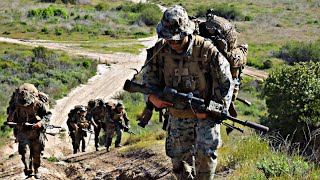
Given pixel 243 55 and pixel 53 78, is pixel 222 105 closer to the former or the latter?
pixel 243 55

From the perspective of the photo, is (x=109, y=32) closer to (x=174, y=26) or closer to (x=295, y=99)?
(x=295, y=99)

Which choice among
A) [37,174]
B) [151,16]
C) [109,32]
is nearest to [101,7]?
[151,16]

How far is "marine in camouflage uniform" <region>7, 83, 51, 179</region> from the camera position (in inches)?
322

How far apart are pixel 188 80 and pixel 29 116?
13.1ft

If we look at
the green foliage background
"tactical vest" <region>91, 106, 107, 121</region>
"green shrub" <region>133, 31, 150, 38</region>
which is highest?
"tactical vest" <region>91, 106, 107, 121</region>

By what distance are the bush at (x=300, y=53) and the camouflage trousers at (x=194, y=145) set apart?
31165 mm

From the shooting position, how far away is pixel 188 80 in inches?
215

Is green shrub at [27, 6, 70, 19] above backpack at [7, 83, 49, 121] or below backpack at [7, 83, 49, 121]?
below

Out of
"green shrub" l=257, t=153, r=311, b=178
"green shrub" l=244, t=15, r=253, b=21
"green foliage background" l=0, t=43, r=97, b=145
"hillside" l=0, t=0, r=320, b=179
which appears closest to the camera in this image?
"green shrub" l=257, t=153, r=311, b=178

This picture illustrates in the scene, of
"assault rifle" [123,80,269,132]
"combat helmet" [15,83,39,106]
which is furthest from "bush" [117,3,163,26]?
"assault rifle" [123,80,269,132]

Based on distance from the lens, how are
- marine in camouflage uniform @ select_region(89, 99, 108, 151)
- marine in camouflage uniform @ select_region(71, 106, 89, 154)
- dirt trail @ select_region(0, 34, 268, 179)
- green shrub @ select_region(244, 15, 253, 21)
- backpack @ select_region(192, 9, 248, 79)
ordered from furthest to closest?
green shrub @ select_region(244, 15, 253, 21) → marine in camouflage uniform @ select_region(89, 99, 108, 151) → marine in camouflage uniform @ select_region(71, 106, 89, 154) → dirt trail @ select_region(0, 34, 268, 179) → backpack @ select_region(192, 9, 248, 79)

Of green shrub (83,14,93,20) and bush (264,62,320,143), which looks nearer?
bush (264,62,320,143)

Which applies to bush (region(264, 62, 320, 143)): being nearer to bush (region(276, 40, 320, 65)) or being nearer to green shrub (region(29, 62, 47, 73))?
green shrub (region(29, 62, 47, 73))

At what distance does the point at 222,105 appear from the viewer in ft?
17.1
